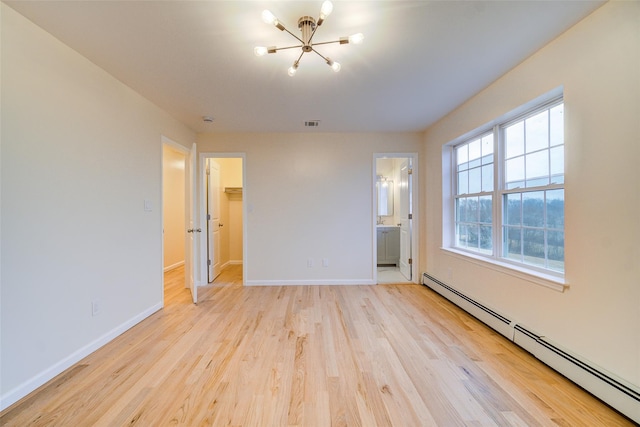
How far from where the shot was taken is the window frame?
6.45ft

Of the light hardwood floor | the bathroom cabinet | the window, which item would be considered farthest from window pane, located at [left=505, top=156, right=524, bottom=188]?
the bathroom cabinet

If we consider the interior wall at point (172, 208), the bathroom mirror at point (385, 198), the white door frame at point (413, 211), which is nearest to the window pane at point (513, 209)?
the white door frame at point (413, 211)


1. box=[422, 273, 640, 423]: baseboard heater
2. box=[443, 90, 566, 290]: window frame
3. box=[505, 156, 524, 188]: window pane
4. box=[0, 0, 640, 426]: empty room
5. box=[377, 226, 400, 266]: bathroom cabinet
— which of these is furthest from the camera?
box=[377, 226, 400, 266]: bathroom cabinet

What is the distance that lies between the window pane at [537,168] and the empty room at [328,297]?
0.06 feet

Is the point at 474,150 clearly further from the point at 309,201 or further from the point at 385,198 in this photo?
the point at 385,198

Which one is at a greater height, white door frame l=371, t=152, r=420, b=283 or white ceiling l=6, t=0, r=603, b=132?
white ceiling l=6, t=0, r=603, b=132

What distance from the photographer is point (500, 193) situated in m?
2.56

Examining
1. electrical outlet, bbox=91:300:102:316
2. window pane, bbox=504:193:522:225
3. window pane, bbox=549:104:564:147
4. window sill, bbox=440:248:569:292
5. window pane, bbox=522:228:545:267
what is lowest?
electrical outlet, bbox=91:300:102:316

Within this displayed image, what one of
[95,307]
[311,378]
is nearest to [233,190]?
[95,307]

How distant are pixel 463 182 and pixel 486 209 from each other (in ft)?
1.91

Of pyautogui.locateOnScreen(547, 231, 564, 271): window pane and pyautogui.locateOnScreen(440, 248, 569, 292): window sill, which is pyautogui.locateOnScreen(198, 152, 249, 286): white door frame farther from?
pyautogui.locateOnScreen(547, 231, 564, 271): window pane

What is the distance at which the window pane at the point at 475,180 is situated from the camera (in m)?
2.95

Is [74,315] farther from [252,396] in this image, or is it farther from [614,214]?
[614,214]

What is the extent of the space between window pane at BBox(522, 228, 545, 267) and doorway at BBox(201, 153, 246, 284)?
3417mm
